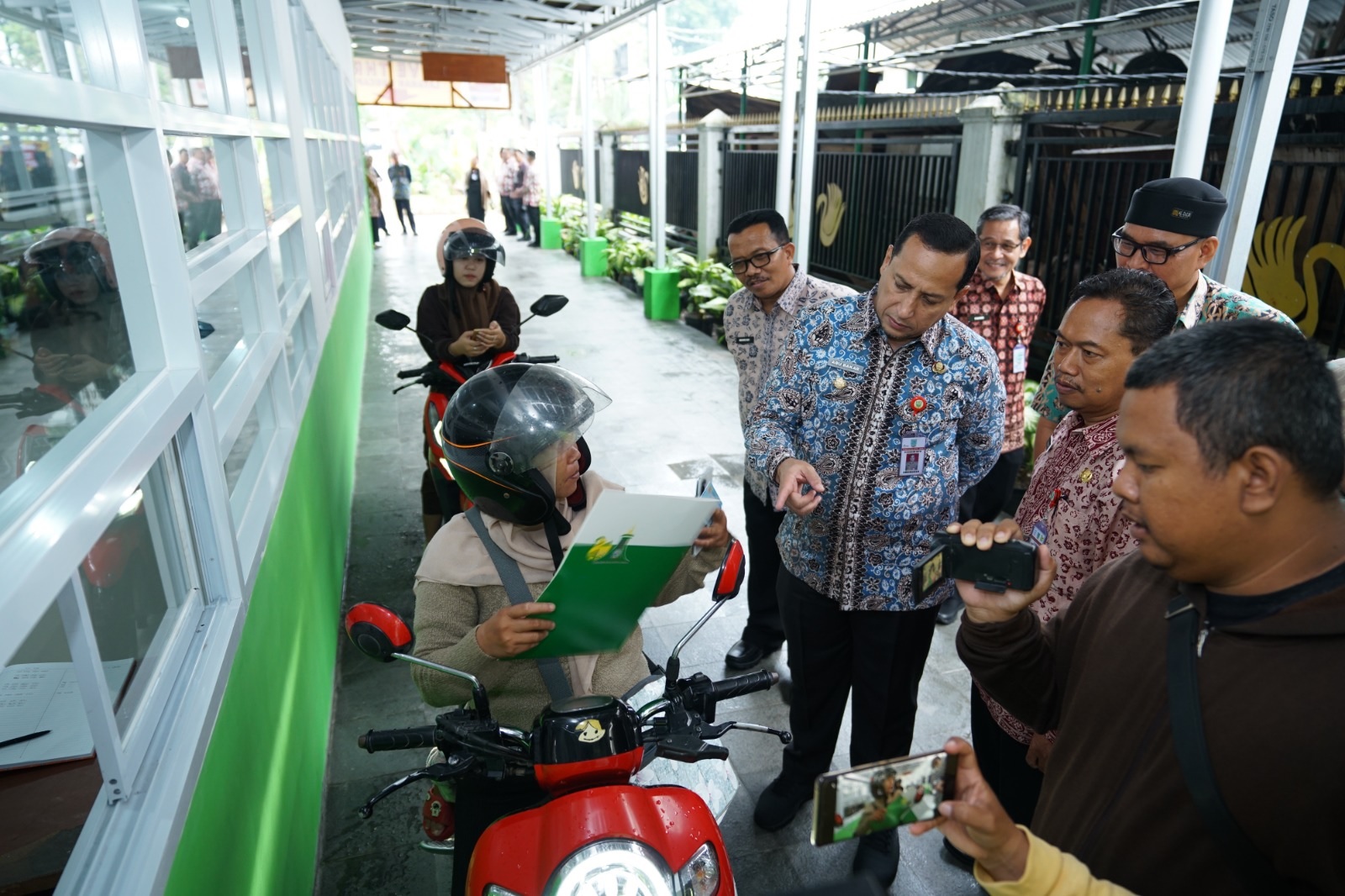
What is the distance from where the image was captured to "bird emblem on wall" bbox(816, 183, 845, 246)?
806 cm

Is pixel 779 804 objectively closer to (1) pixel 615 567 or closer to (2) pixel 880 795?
(1) pixel 615 567

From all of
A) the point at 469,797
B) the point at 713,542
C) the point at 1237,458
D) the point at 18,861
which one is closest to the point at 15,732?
the point at 18,861

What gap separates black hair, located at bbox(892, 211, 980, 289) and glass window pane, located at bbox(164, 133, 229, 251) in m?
1.97

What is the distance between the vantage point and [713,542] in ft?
5.72

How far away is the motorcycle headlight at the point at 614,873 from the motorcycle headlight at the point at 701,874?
54mm

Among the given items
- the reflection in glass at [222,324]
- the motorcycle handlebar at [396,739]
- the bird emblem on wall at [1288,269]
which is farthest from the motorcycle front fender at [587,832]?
the bird emblem on wall at [1288,269]

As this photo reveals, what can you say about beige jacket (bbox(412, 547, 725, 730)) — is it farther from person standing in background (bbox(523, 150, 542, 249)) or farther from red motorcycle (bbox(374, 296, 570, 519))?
person standing in background (bbox(523, 150, 542, 249))

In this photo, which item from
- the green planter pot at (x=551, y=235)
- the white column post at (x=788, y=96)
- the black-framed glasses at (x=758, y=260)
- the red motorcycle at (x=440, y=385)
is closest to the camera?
the black-framed glasses at (x=758, y=260)

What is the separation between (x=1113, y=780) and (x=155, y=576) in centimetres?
172

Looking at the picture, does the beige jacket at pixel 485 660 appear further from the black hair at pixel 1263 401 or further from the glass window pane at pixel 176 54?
the glass window pane at pixel 176 54

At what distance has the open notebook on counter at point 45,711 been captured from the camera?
117cm

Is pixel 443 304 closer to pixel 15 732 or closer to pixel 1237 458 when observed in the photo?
pixel 15 732

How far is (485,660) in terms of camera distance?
5.15 feet

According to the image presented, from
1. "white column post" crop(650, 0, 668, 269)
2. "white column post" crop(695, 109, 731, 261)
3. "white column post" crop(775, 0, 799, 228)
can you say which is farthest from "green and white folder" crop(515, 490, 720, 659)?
"white column post" crop(695, 109, 731, 261)
